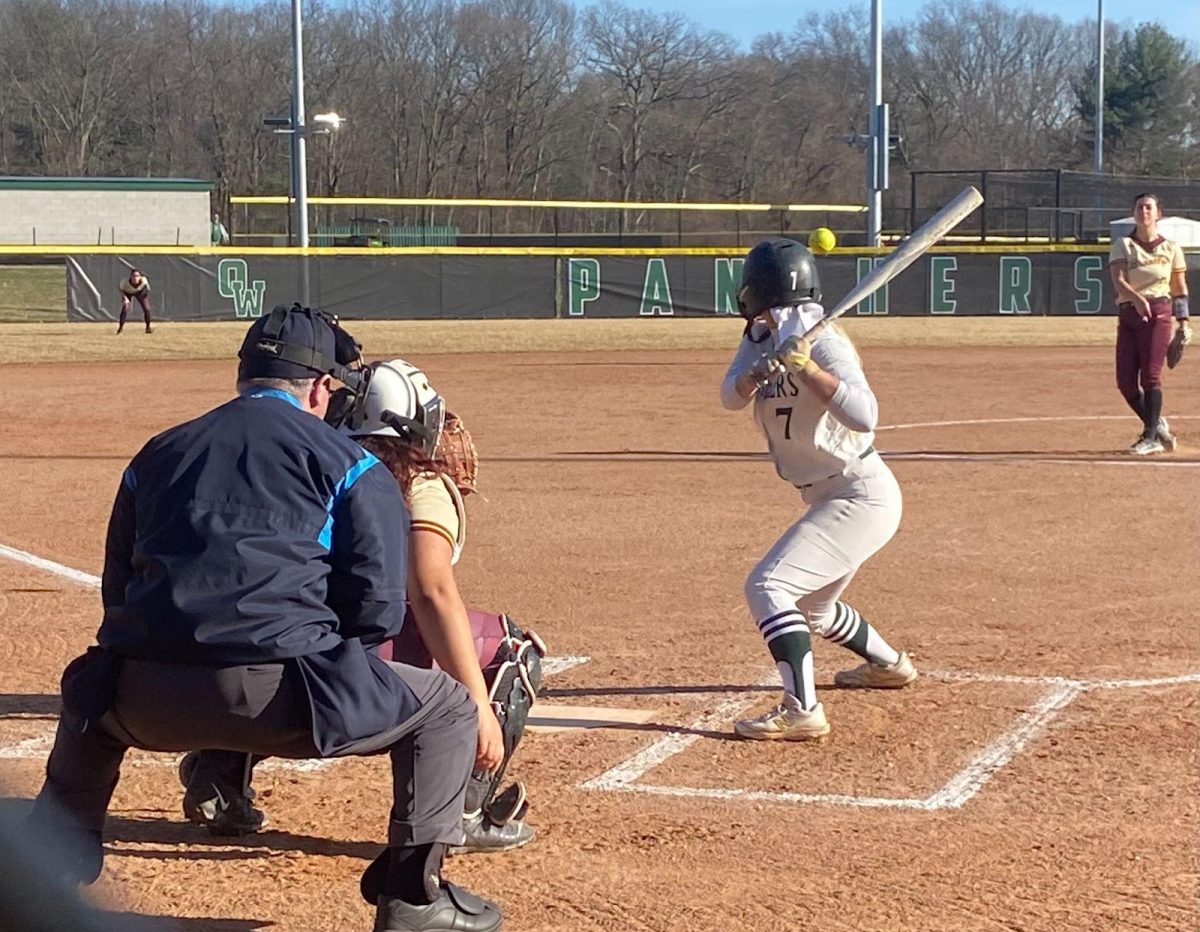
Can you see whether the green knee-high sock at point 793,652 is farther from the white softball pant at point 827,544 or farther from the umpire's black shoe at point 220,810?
the umpire's black shoe at point 220,810

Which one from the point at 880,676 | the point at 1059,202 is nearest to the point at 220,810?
the point at 880,676

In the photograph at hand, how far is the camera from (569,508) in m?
10.4

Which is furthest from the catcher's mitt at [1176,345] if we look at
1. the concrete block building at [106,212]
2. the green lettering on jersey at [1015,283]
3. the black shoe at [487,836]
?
the concrete block building at [106,212]

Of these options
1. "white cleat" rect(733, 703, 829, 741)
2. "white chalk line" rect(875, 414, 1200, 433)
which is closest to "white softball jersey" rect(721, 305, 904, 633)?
"white cleat" rect(733, 703, 829, 741)

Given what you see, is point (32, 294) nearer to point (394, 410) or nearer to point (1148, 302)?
point (1148, 302)

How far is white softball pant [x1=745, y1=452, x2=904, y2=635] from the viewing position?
554 cm

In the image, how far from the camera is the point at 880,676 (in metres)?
6.10

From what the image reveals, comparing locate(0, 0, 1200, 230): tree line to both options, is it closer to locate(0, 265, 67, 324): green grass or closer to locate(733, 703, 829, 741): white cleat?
locate(0, 265, 67, 324): green grass

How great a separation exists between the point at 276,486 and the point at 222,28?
74.7 metres

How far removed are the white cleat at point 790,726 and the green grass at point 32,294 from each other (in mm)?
30577

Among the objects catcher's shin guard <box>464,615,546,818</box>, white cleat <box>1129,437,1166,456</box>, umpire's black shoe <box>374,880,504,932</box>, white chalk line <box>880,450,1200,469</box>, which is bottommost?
white chalk line <box>880,450,1200,469</box>

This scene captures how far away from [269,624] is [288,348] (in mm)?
632

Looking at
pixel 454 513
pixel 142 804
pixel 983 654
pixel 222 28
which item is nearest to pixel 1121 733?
pixel 983 654

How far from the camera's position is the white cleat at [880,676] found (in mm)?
6062
